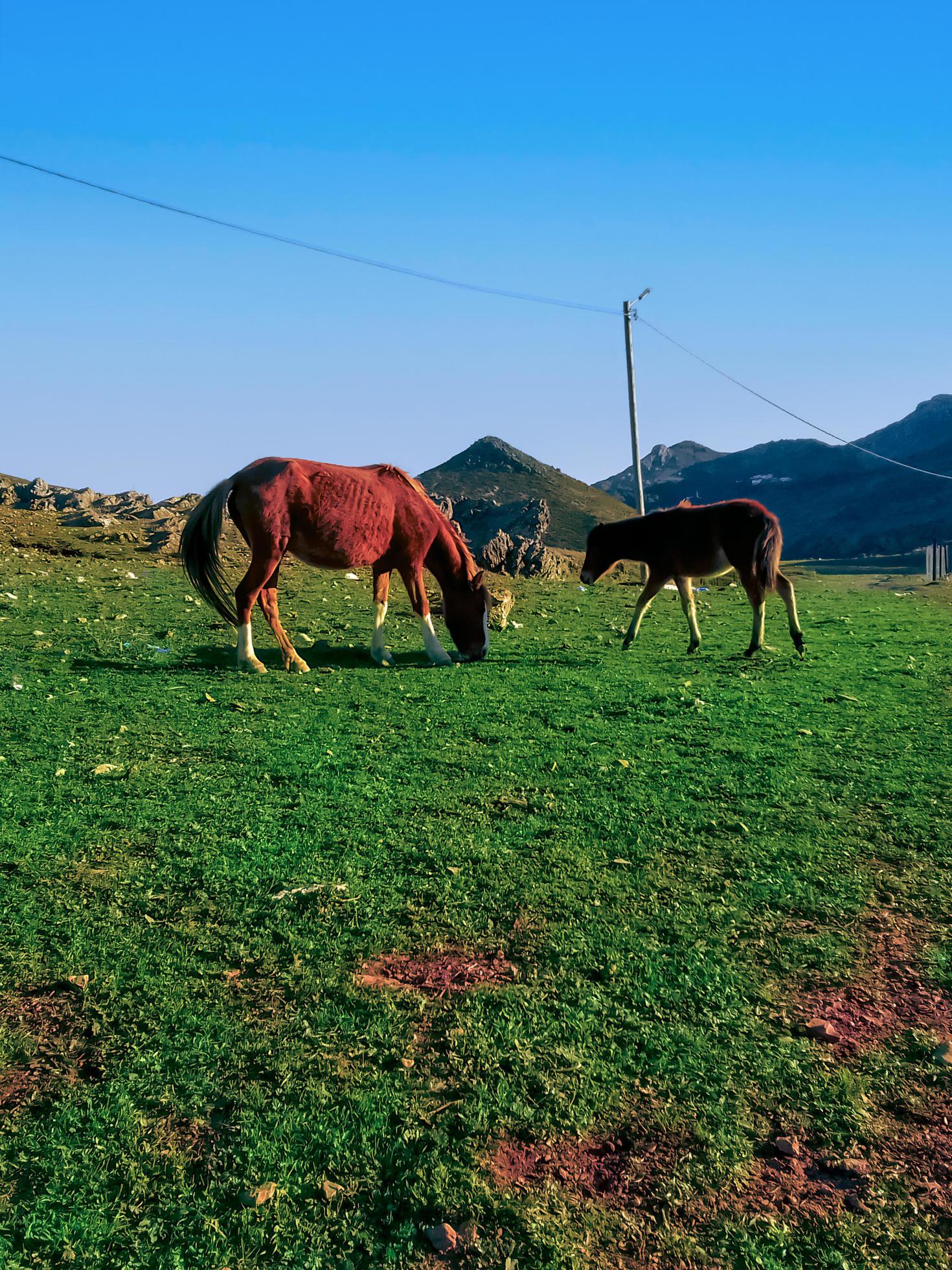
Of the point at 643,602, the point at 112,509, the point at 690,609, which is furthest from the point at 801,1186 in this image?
the point at 112,509

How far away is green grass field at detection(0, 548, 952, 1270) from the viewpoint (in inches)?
101

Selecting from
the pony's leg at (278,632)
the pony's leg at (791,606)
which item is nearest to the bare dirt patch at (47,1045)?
the pony's leg at (278,632)

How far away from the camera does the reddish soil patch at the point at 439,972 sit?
3.71 m

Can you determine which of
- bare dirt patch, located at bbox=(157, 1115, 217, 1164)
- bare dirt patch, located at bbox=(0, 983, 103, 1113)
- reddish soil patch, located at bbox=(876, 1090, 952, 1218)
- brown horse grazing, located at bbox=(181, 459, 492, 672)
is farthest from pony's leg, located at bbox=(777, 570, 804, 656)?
bare dirt patch, located at bbox=(157, 1115, 217, 1164)

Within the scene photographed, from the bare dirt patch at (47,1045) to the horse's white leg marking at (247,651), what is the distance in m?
6.28

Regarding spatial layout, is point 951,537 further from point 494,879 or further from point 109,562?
point 494,879

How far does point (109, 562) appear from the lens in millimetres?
19312

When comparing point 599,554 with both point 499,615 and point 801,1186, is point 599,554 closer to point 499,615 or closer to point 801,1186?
point 499,615

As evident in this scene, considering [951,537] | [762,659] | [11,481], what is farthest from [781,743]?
[951,537]

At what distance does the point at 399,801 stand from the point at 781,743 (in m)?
3.50

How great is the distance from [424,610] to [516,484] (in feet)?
153

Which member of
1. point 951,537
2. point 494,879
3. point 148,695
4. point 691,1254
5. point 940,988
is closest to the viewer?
point 691,1254

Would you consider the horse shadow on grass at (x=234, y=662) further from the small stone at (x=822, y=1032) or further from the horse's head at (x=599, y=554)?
A: the small stone at (x=822, y=1032)

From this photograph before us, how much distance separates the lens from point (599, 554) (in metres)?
12.1
